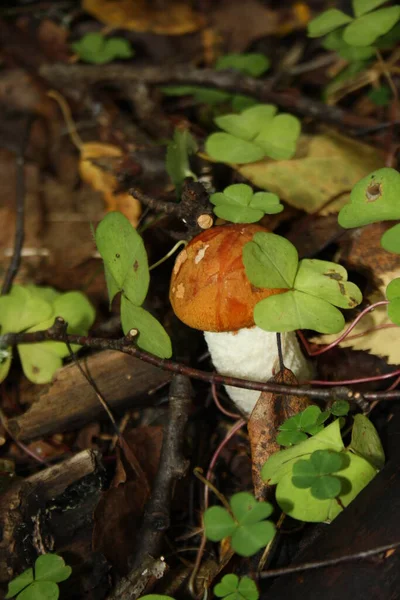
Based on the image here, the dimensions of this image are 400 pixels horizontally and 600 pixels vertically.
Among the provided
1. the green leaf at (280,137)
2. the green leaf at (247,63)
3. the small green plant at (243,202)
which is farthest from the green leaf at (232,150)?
the green leaf at (247,63)

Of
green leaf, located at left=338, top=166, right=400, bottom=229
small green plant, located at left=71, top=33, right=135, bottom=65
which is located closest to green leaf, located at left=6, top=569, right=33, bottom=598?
green leaf, located at left=338, top=166, right=400, bottom=229

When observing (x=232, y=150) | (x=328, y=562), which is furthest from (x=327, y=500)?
(x=232, y=150)

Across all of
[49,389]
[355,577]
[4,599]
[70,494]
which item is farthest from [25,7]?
[355,577]

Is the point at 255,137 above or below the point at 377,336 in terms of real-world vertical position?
above

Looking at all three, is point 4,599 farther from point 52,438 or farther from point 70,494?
point 52,438

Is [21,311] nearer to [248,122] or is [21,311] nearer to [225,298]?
[225,298]
